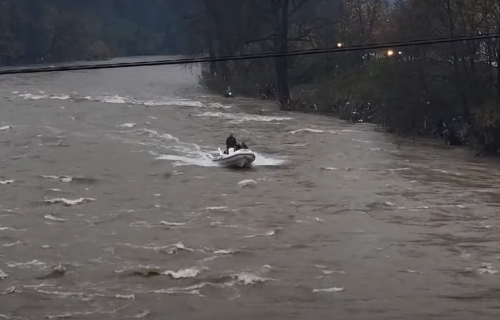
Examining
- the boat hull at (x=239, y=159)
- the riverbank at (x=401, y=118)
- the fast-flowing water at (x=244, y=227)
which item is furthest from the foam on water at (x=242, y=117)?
the boat hull at (x=239, y=159)

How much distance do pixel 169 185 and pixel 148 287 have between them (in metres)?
8.63

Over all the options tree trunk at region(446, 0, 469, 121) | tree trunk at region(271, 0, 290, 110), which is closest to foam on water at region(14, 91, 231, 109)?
tree trunk at region(271, 0, 290, 110)

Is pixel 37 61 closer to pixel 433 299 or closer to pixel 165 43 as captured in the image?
pixel 165 43

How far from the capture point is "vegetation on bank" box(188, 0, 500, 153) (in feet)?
98.8

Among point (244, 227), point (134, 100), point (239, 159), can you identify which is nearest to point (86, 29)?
point (134, 100)

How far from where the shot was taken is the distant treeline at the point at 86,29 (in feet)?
291

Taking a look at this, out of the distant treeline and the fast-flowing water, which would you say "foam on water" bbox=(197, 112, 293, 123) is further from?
the distant treeline

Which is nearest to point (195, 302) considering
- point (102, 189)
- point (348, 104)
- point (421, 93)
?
point (102, 189)

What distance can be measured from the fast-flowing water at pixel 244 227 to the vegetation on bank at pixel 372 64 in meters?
1.91

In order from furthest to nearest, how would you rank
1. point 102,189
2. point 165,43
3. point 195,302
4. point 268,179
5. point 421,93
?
point 165,43
point 421,93
point 268,179
point 102,189
point 195,302

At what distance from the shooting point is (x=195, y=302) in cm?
1349

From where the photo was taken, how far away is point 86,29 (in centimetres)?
10038

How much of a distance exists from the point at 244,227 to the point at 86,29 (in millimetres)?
86101

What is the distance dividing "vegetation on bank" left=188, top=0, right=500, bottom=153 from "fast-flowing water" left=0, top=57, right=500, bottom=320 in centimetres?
191
